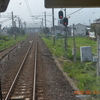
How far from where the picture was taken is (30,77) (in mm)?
7316

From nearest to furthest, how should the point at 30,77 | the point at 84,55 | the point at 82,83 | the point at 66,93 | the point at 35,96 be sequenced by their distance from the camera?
the point at 35,96 → the point at 66,93 → the point at 82,83 → the point at 30,77 → the point at 84,55

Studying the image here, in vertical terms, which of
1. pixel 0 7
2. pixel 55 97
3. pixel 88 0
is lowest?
pixel 55 97

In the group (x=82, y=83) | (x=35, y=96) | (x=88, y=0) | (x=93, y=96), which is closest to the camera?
(x=88, y=0)

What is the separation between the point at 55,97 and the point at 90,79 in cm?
159

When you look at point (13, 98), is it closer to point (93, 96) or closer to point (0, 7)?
point (93, 96)

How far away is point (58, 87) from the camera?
5.98 m

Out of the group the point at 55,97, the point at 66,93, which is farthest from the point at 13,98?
the point at 66,93

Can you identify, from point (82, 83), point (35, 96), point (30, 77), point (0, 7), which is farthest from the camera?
point (30, 77)

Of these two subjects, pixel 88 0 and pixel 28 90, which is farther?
pixel 28 90

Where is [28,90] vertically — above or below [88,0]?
below

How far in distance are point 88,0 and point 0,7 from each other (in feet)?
5.84

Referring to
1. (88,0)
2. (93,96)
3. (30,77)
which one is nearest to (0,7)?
(88,0)

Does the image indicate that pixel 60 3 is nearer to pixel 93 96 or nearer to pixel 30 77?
pixel 93 96

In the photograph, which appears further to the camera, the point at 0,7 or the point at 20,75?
the point at 20,75
